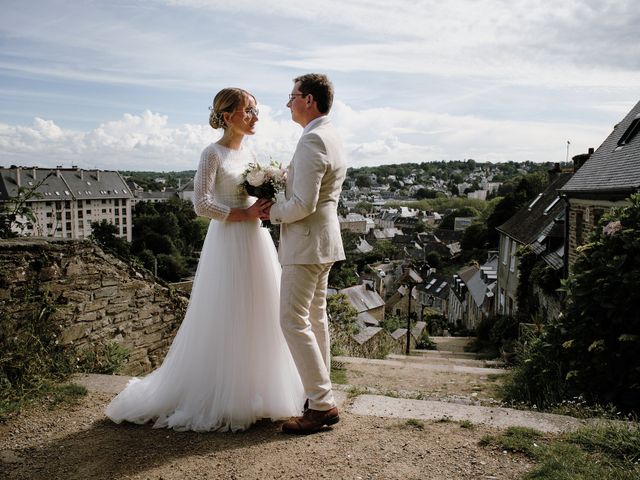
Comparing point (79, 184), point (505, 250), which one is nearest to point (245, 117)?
point (505, 250)

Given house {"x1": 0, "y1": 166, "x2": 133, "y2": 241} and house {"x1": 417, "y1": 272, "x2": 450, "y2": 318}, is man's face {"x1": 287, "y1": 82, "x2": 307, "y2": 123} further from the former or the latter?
house {"x1": 0, "y1": 166, "x2": 133, "y2": 241}

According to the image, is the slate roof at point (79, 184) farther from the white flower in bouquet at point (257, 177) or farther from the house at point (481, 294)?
the white flower in bouquet at point (257, 177)

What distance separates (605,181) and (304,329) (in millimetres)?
12462

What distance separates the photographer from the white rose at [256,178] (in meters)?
3.62

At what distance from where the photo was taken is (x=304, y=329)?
3.55 meters

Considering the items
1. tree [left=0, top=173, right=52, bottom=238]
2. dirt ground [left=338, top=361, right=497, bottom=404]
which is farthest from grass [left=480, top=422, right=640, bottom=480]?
tree [left=0, top=173, right=52, bottom=238]

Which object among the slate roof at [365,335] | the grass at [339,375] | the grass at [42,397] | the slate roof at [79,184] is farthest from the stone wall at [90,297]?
the slate roof at [79,184]

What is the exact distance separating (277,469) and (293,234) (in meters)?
1.48

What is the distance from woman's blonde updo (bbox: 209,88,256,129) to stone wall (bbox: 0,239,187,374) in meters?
2.30

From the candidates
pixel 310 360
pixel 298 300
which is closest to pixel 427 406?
pixel 310 360

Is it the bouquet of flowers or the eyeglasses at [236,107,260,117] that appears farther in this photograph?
the eyeglasses at [236,107,260,117]

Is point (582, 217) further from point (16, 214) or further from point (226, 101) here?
point (16, 214)

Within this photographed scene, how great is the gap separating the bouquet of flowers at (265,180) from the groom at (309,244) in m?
0.11

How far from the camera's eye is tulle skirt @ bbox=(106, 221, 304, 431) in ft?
12.0
